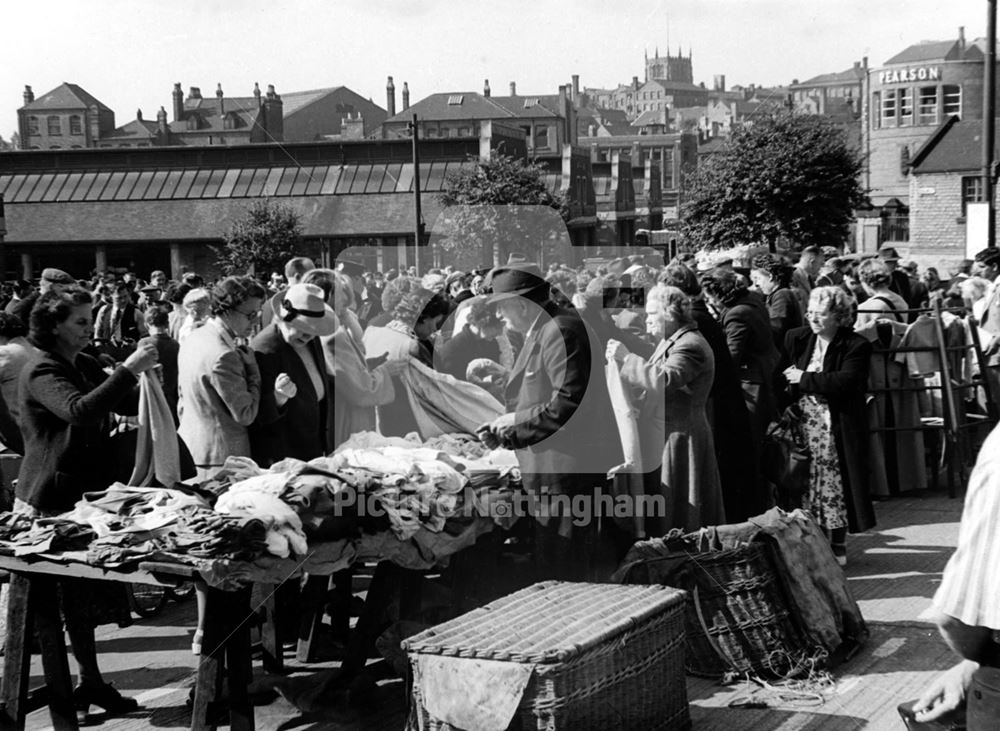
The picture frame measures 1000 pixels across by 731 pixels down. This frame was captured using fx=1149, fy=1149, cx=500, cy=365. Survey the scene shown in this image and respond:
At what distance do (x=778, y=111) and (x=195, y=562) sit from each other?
111 ft

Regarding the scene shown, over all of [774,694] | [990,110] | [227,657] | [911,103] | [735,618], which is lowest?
[774,694]

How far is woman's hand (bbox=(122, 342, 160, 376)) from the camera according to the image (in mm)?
5484

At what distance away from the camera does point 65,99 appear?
105688 millimetres

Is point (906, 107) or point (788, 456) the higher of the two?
point (906, 107)

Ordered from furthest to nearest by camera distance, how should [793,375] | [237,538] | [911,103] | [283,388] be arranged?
[911,103]
[793,375]
[283,388]
[237,538]

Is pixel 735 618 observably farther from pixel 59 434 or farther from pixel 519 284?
pixel 59 434

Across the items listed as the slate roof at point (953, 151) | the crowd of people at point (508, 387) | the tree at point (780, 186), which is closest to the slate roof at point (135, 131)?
the slate roof at point (953, 151)

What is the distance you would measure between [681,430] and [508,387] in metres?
1.05

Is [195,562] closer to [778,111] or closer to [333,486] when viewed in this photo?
[333,486]

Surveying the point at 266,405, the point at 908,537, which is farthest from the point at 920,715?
the point at 908,537

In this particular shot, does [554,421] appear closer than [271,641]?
Yes

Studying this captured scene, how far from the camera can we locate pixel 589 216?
7044 centimetres

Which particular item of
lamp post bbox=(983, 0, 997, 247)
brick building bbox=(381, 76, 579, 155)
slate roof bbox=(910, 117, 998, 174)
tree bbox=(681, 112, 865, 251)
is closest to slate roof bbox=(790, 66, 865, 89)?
brick building bbox=(381, 76, 579, 155)

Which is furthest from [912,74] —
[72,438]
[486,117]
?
[72,438]
